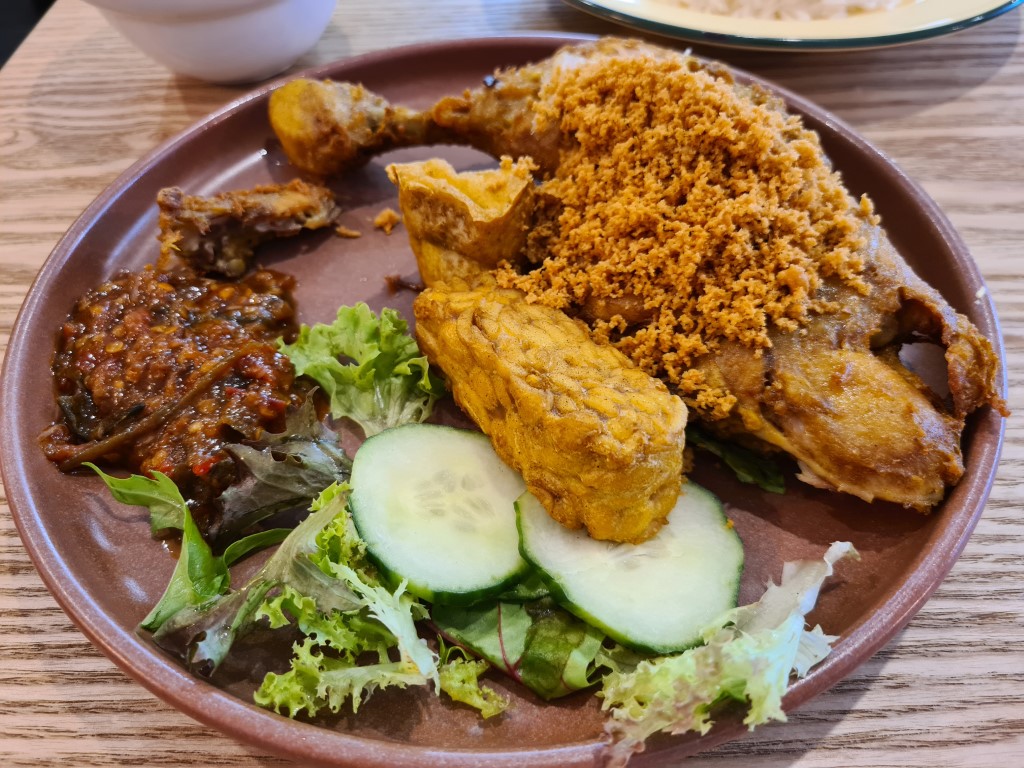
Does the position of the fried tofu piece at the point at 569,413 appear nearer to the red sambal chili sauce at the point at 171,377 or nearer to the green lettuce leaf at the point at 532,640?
the green lettuce leaf at the point at 532,640

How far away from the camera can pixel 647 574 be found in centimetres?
184

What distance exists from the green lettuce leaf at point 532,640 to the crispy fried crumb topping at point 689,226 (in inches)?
28.2

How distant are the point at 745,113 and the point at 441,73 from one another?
6.04ft

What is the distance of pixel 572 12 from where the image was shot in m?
4.13

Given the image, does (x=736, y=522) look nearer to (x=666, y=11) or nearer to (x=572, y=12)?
(x=666, y=11)

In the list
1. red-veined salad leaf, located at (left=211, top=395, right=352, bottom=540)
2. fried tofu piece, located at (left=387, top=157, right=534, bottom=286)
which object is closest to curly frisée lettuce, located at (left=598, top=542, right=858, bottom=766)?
red-veined salad leaf, located at (left=211, top=395, right=352, bottom=540)

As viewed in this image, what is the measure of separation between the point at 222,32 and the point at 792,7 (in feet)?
9.02

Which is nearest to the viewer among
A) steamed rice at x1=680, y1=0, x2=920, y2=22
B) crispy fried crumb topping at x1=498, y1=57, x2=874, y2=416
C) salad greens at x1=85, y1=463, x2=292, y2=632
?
salad greens at x1=85, y1=463, x2=292, y2=632

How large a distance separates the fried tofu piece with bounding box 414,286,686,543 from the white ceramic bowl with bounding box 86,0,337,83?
2.01 m

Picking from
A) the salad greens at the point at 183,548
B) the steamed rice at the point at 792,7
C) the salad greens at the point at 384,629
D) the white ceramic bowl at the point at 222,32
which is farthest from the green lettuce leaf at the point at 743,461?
the white ceramic bowl at the point at 222,32

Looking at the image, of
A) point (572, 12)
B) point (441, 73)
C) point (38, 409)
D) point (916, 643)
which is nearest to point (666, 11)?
point (572, 12)

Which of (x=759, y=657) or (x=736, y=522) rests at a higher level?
(x=759, y=657)

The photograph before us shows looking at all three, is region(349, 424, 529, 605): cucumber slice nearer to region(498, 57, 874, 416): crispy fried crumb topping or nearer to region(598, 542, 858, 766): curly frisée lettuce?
region(598, 542, 858, 766): curly frisée lettuce

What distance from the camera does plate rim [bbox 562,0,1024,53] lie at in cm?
324
